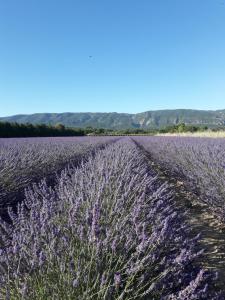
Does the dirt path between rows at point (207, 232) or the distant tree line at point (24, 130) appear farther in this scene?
the distant tree line at point (24, 130)

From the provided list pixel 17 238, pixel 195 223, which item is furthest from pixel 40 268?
pixel 195 223

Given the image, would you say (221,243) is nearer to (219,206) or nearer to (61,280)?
(219,206)

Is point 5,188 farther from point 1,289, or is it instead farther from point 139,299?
point 139,299

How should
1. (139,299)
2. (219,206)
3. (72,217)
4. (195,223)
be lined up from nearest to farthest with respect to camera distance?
(139,299) < (72,217) < (219,206) < (195,223)

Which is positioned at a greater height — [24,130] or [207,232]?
[24,130]

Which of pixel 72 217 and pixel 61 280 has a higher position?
pixel 72 217

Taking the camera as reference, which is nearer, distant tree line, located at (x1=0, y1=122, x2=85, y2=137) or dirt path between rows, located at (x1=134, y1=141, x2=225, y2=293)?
dirt path between rows, located at (x1=134, y1=141, x2=225, y2=293)

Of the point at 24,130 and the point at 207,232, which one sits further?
the point at 24,130

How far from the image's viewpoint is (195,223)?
5484 millimetres

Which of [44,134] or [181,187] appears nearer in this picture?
[181,187]

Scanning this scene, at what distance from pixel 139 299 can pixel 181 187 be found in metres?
6.78

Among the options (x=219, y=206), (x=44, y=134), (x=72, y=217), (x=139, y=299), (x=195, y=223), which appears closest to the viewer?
(x=139, y=299)

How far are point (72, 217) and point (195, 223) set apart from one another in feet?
11.1

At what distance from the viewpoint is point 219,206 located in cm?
495
